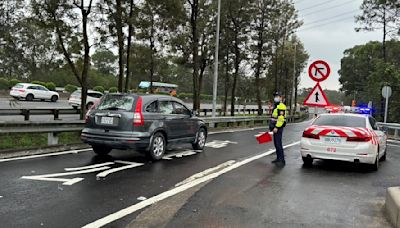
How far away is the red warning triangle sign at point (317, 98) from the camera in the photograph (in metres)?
11.8

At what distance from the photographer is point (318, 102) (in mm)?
11820

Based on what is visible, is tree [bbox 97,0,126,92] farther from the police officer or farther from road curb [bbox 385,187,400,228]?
road curb [bbox 385,187,400,228]

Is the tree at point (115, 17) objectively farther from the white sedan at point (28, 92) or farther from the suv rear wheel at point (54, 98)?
the suv rear wheel at point (54, 98)

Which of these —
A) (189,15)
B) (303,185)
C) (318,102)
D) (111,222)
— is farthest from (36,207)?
(189,15)

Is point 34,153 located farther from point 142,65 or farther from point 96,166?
point 142,65

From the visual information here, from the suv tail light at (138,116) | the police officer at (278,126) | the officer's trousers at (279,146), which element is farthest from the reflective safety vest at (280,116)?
the suv tail light at (138,116)

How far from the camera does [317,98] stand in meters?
11.9

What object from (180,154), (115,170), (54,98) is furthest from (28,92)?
(115,170)

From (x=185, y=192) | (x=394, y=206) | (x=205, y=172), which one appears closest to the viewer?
(x=394, y=206)

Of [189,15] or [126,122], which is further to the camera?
[189,15]

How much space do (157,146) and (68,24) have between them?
8.38 m

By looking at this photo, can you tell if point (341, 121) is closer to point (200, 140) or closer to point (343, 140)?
point (343, 140)

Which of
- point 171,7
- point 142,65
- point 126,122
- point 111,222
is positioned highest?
point 171,7

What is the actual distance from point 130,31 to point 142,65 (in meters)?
9.64
